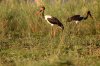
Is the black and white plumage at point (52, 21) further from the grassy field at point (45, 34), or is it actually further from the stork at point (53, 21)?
the grassy field at point (45, 34)

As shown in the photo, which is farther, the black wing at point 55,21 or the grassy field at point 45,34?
the black wing at point 55,21

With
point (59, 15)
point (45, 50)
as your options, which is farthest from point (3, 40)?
point (59, 15)

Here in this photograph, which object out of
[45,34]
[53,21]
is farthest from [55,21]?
[45,34]

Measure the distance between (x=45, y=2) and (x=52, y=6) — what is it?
0.46 meters

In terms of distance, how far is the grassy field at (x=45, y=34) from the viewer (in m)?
7.88

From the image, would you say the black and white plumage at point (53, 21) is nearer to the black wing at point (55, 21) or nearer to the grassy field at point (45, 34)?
the black wing at point (55, 21)

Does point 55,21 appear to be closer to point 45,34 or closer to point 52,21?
point 52,21

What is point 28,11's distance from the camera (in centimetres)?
1134

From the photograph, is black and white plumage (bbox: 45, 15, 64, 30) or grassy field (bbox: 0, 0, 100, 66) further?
black and white plumage (bbox: 45, 15, 64, 30)

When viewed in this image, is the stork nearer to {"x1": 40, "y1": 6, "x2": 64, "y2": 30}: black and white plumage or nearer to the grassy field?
{"x1": 40, "y1": 6, "x2": 64, "y2": 30}: black and white plumage

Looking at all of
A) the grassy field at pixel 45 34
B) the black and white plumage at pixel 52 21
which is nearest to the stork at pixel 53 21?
the black and white plumage at pixel 52 21

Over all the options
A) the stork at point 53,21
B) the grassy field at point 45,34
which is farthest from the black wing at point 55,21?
the grassy field at point 45,34

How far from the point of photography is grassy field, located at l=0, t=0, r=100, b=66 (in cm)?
788

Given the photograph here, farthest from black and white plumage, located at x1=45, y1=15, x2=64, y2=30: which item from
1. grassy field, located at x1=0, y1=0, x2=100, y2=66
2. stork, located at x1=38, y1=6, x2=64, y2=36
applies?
grassy field, located at x1=0, y1=0, x2=100, y2=66
